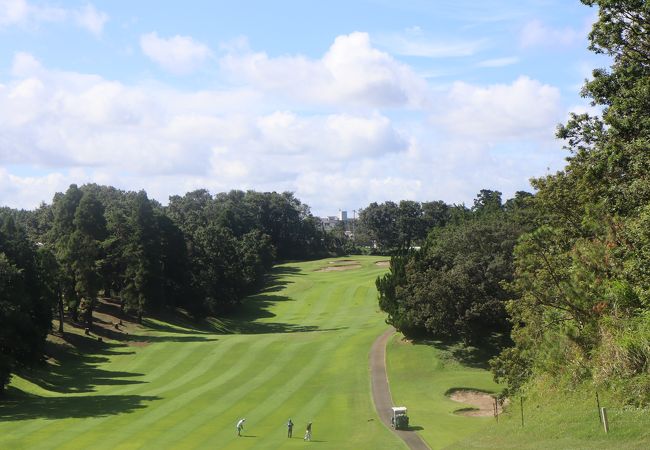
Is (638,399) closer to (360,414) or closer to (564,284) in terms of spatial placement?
(564,284)

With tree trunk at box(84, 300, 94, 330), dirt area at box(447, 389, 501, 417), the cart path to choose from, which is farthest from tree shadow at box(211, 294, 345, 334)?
dirt area at box(447, 389, 501, 417)

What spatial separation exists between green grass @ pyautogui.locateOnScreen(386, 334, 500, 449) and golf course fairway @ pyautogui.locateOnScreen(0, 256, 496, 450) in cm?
57

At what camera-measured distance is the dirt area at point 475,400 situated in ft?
148

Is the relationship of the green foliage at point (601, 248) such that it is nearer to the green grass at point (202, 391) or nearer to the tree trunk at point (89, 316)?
the green grass at point (202, 391)

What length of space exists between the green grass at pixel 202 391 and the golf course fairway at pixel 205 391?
0.29 ft

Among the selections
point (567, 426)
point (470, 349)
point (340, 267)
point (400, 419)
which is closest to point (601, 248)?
point (567, 426)

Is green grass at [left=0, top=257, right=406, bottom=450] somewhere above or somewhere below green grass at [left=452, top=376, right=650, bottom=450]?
below

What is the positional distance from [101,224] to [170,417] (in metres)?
39.4

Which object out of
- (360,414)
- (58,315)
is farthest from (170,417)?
(58,315)

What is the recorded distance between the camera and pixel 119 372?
56250 millimetres

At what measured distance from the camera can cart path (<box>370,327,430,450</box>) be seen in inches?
1465

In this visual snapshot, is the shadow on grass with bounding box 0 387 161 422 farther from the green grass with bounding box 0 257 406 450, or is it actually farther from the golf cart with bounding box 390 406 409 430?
the golf cart with bounding box 390 406 409 430

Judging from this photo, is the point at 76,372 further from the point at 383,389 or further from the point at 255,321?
the point at 255,321

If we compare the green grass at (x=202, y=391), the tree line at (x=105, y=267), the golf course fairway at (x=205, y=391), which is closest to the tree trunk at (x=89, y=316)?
the tree line at (x=105, y=267)
